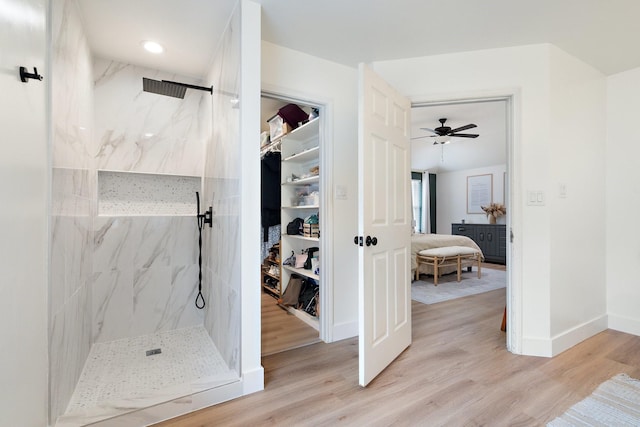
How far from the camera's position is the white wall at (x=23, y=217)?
0.94 metres

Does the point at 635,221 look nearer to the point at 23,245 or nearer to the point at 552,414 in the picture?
the point at 552,414

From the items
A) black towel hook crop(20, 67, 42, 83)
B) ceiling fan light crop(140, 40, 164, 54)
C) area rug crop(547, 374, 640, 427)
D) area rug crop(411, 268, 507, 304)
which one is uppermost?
ceiling fan light crop(140, 40, 164, 54)

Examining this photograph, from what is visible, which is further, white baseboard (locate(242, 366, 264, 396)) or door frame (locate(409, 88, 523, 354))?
door frame (locate(409, 88, 523, 354))

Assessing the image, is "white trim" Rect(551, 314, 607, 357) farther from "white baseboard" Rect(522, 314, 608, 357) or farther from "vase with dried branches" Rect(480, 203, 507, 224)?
"vase with dried branches" Rect(480, 203, 507, 224)

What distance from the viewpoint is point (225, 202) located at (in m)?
2.12

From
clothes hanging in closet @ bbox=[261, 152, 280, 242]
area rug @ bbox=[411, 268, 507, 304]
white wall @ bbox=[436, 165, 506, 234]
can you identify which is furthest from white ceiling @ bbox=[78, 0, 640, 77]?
white wall @ bbox=[436, 165, 506, 234]

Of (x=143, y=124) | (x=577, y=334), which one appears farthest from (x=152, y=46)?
(x=577, y=334)

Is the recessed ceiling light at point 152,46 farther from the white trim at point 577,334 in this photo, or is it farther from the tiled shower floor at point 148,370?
the white trim at point 577,334

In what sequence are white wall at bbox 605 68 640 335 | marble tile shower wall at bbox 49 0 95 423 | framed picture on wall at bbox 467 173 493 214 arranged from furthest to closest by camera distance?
framed picture on wall at bbox 467 173 493 214 < white wall at bbox 605 68 640 335 < marble tile shower wall at bbox 49 0 95 423

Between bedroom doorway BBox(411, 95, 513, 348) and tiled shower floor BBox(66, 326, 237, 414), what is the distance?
7.69ft

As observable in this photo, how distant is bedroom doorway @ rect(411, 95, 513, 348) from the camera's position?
409 cm

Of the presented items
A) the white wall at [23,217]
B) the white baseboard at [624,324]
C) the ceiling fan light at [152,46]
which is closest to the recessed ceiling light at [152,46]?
the ceiling fan light at [152,46]

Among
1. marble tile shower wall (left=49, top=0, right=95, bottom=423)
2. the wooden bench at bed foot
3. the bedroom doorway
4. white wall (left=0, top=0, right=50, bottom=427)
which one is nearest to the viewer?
white wall (left=0, top=0, right=50, bottom=427)

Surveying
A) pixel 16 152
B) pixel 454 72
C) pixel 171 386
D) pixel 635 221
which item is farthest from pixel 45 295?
pixel 635 221
